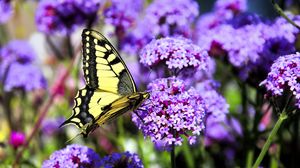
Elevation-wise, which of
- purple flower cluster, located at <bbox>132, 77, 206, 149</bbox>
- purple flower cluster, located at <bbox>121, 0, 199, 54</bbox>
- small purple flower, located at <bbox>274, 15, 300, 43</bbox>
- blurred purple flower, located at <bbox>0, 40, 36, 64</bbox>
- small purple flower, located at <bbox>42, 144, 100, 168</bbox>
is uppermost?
blurred purple flower, located at <bbox>0, 40, 36, 64</bbox>

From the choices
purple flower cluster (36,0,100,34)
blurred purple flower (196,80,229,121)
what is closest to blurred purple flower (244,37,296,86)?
blurred purple flower (196,80,229,121)

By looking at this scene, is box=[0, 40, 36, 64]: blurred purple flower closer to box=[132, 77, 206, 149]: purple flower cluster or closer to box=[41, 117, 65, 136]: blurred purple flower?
box=[41, 117, 65, 136]: blurred purple flower

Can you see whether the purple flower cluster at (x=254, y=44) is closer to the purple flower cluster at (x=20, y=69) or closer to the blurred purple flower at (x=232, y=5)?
the blurred purple flower at (x=232, y=5)

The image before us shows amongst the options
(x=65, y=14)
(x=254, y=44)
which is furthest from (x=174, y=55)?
(x=65, y=14)

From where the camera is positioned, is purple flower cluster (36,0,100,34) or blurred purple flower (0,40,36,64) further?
blurred purple flower (0,40,36,64)

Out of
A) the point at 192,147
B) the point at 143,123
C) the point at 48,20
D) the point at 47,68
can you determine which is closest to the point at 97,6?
the point at 48,20

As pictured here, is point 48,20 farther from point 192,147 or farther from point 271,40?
point 271,40
